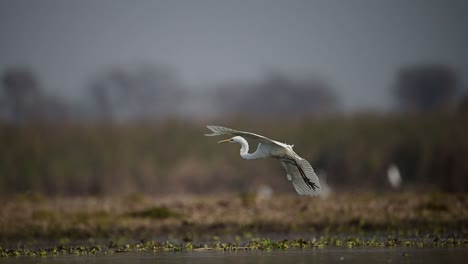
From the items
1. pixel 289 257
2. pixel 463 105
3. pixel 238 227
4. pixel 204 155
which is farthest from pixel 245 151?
pixel 463 105

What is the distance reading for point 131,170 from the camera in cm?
2931

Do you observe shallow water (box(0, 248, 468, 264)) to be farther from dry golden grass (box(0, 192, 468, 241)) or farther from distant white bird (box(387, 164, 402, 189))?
distant white bird (box(387, 164, 402, 189))

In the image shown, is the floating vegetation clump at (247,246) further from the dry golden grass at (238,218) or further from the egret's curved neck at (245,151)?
the dry golden grass at (238,218)

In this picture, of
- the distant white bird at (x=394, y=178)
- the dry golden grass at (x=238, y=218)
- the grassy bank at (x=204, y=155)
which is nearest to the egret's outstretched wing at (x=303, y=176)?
the dry golden grass at (x=238, y=218)

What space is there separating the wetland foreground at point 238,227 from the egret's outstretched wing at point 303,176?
101 cm

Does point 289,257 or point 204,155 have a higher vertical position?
point 204,155

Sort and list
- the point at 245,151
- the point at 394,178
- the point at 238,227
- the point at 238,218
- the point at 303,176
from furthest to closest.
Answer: the point at 394,178 → the point at 238,218 → the point at 238,227 → the point at 245,151 → the point at 303,176

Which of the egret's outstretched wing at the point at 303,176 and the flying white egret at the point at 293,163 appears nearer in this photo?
the flying white egret at the point at 293,163

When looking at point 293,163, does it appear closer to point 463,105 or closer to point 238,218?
point 238,218

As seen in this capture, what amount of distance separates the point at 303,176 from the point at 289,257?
4.52 feet

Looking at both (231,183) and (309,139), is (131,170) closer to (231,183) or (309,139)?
(231,183)

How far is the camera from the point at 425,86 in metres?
54.3

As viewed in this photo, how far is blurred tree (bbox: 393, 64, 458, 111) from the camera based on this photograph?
5106cm

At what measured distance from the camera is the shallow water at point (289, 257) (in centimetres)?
1151
